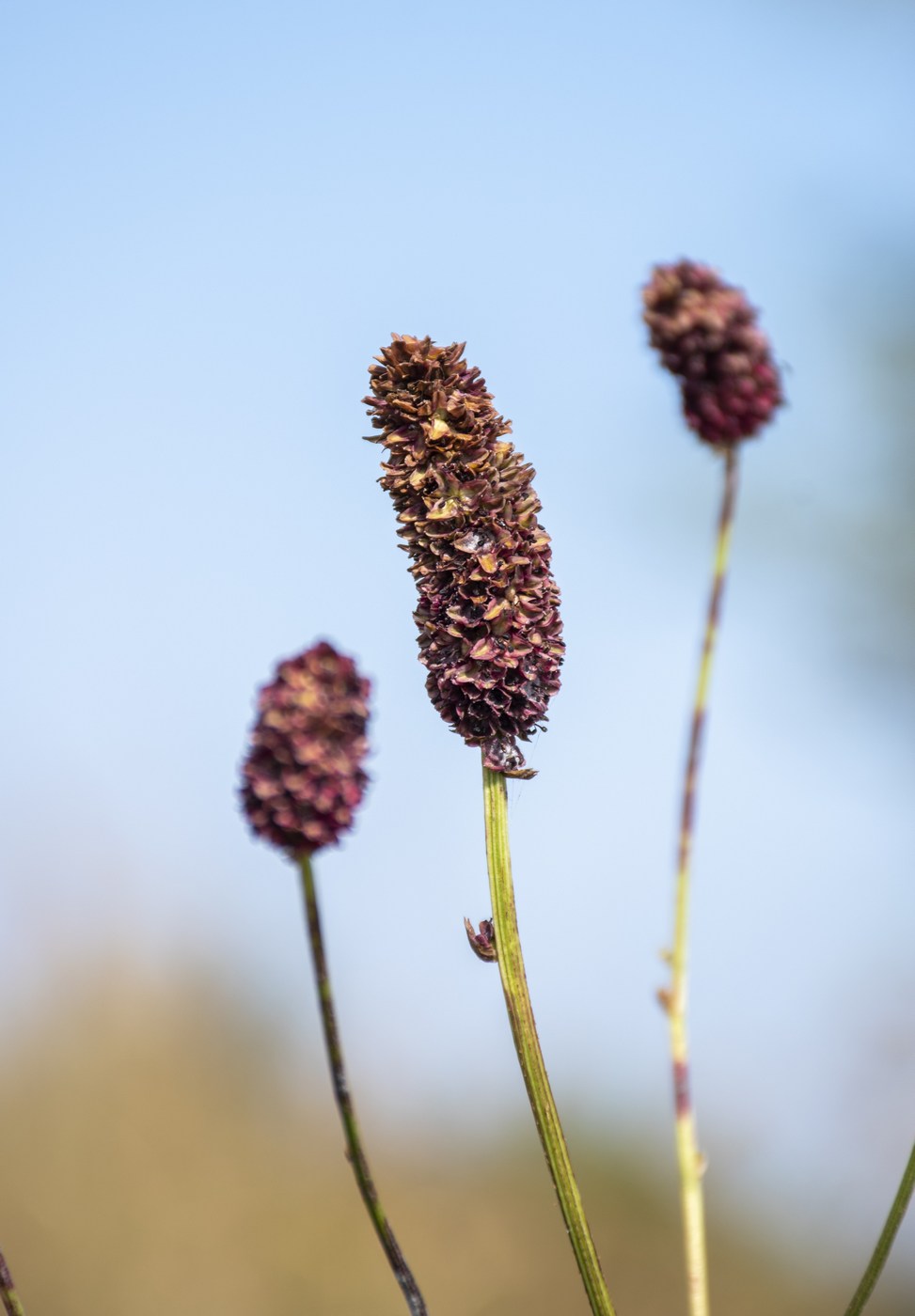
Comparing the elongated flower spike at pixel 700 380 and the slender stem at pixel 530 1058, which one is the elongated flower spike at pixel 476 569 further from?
the elongated flower spike at pixel 700 380

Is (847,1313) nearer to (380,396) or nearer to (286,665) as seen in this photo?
(286,665)

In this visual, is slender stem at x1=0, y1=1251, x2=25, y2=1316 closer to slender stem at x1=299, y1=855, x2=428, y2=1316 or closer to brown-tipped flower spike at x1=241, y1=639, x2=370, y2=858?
slender stem at x1=299, y1=855, x2=428, y2=1316

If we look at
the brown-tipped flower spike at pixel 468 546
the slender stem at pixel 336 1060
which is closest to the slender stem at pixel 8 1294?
the slender stem at pixel 336 1060

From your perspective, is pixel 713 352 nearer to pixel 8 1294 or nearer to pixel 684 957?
pixel 684 957

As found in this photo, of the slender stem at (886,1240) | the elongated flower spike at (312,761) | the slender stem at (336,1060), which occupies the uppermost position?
the elongated flower spike at (312,761)

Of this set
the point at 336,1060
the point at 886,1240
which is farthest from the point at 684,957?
the point at 886,1240

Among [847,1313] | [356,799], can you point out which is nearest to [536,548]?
[356,799]
